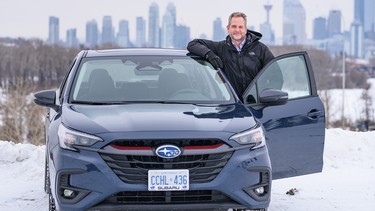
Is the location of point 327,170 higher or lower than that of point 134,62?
lower

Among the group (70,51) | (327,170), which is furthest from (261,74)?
(70,51)

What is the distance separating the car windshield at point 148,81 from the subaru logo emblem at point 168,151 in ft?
3.46

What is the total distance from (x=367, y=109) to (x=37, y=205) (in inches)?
3657

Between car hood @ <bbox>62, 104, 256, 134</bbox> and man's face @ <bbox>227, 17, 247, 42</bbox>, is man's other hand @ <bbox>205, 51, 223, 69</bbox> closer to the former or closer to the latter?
man's face @ <bbox>227, 17, 247, 42</bbox>

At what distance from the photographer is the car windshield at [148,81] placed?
5.70 meters

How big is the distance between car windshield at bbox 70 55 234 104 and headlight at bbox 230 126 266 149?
814mm

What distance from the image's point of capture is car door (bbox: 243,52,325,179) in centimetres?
603

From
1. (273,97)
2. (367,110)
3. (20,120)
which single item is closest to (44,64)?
(367,110)

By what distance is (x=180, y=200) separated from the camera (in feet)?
15.1

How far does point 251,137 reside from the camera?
4863 millimetres

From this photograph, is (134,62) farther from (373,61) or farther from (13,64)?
(373,61)

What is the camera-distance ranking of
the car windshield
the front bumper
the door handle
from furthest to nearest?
the door handle → the car windshield → the front bumper

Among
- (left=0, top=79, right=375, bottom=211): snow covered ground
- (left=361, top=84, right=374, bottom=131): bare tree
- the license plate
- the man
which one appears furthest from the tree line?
the license plate

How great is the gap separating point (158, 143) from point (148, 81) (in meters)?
1.45
